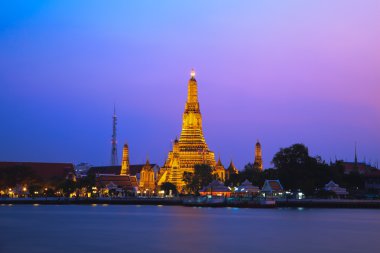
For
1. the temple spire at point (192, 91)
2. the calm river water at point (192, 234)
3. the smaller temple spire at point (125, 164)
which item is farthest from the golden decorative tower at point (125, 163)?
the calm river water at point (192, 234)

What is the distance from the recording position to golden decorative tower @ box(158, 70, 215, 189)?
4830 inches

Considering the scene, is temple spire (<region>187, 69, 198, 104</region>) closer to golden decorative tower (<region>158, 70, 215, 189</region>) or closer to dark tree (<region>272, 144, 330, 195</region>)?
golden decorative tower (<region>158, 70, 215, 189</region>)

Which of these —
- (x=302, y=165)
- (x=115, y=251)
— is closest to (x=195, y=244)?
(x=115, y=251)

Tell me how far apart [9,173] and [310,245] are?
2939 inches

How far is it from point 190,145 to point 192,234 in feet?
240

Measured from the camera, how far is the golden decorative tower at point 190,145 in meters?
123

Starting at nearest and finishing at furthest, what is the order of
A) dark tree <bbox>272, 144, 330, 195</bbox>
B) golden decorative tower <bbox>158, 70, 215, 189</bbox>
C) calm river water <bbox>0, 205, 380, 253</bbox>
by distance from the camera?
1. calm river water <bbox>0, 205, 380, 253</bbox>
2. dark tree <bbox>272, 144, 330, 195</bbox>
3. golden decorative tower <bbox>158, 70, 215, 189</bbox>

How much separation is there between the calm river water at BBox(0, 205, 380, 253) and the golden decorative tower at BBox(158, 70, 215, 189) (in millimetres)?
54939

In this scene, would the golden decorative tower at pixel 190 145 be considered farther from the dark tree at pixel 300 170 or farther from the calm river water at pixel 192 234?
the calm river water at pixel 192 234

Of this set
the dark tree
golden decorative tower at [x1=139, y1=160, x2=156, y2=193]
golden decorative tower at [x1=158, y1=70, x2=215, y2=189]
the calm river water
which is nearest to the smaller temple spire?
golden decorative tower at [x1=139, y1=160, x2=156, y2=193]

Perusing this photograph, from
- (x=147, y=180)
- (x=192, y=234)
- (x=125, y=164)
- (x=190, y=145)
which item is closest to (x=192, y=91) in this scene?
(x=190, y=145)

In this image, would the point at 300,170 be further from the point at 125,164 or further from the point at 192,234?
the point at 125,164

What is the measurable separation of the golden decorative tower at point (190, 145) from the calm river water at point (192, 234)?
5494 cm

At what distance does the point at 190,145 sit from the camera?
406 feet
